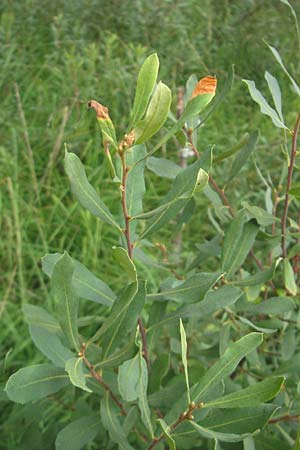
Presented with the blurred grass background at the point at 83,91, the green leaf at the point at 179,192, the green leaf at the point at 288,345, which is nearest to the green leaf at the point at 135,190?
the green leaf at the point at 179,192

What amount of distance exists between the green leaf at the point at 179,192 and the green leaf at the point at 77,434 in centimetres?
31

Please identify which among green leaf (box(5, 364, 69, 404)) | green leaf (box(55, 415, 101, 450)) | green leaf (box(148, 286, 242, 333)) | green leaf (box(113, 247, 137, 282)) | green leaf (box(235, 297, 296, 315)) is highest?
green leaf (box(113, 247, 137, 282))

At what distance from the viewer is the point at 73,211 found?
275 cm

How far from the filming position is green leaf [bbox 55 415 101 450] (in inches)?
43.7

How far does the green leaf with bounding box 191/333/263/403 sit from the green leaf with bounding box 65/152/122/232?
207 mm

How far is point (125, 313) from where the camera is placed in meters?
0.93

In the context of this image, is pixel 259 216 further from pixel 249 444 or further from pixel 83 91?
pixel 83 91

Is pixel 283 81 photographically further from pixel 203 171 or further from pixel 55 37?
pixel 203 171

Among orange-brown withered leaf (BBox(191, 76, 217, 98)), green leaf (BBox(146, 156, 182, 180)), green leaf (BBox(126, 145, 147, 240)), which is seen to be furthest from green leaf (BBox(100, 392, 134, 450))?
orange-brown withered leaf (BBox(191, 76, 217, 98))

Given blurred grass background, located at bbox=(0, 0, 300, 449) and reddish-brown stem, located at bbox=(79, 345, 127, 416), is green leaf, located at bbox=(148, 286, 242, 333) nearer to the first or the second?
reddish-brown stem, located at bbox=(79, 345, 127, 416)

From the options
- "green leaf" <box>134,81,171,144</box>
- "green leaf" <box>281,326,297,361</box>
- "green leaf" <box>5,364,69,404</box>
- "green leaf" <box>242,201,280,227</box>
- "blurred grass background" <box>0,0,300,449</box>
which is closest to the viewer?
"green leaf" <box>134,81,171,144</box>

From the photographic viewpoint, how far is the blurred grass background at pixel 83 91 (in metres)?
2.58

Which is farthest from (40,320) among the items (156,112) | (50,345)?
(156,112)

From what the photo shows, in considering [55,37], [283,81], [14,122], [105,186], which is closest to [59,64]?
[55,37]
